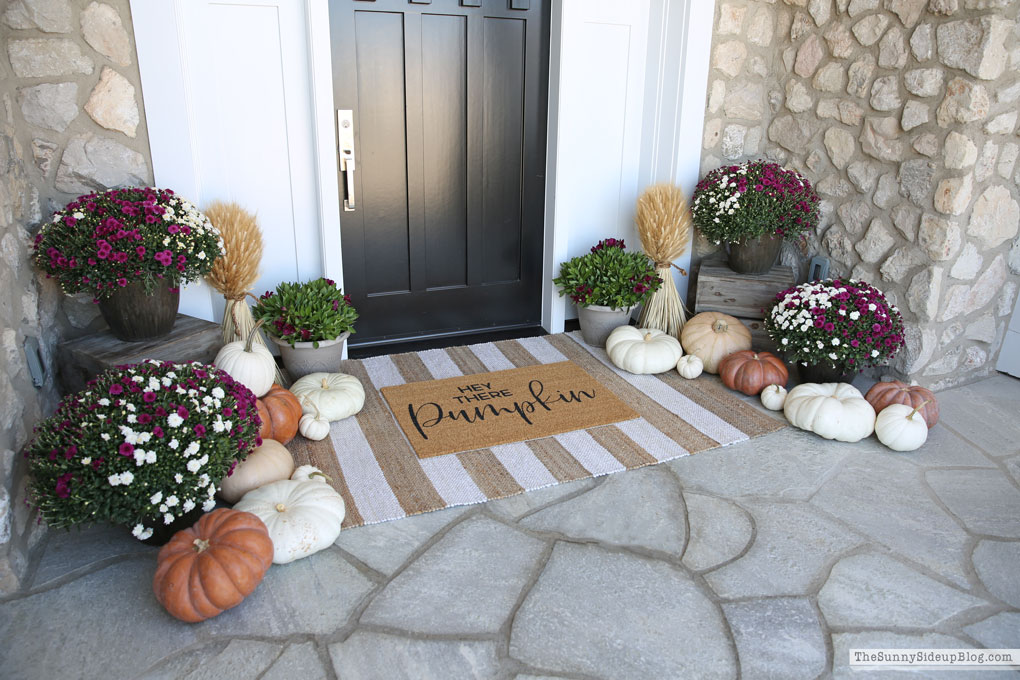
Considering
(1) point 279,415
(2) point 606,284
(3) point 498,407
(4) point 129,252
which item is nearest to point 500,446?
(3) point 498,407

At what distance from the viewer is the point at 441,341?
3959mm

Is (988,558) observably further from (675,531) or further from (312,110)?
(312,110)

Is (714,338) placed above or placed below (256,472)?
above

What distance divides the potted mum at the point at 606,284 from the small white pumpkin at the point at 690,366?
0.41 m

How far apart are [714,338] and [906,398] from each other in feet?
2.91

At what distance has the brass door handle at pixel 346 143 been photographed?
3434 millimetres

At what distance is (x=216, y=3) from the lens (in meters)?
3.10

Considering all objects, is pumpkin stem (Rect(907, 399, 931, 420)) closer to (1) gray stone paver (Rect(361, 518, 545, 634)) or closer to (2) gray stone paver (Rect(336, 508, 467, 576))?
(1) gray stone paver (Rect(361, 518, 545, 634))

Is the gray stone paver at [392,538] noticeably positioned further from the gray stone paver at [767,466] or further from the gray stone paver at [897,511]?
the gray stone paver at [897,511]

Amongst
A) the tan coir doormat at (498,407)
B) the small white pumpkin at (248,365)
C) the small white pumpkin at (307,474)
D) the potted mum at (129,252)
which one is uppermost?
the potted mum at (129,252)

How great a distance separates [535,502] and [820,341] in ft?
5.15

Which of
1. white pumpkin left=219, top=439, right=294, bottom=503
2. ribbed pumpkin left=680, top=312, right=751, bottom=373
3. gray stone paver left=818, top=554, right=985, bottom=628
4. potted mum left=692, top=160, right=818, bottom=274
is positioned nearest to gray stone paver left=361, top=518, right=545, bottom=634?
white pumpkin left=219, top=439, right=294, bottom=503

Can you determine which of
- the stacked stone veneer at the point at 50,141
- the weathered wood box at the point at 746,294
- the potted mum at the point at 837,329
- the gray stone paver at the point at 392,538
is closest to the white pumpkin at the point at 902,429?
the potted mum at the point at 837,329

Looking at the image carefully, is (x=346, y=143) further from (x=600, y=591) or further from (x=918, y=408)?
(x=918, y=408)
